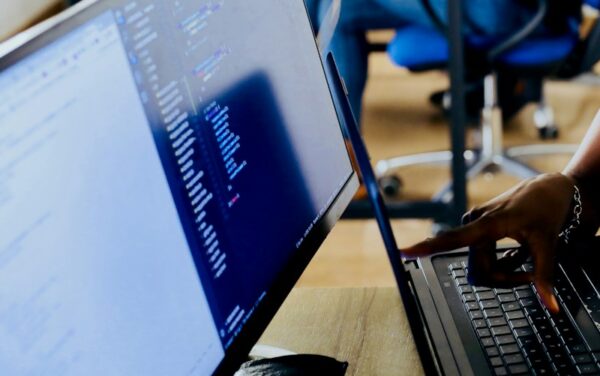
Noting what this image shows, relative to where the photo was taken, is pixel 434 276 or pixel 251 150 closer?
pixel 251 150

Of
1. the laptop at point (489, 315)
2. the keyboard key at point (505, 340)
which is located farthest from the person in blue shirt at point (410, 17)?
the keyboard key at point (505, 340)

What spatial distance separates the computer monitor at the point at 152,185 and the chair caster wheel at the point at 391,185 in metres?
1.76

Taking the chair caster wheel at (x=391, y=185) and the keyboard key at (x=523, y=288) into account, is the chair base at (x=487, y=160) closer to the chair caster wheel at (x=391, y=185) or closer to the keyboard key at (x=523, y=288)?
the chair caster wheel at (x=391, y=185)

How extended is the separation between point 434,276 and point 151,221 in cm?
38

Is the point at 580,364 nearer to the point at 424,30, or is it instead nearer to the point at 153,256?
the point at 153,256

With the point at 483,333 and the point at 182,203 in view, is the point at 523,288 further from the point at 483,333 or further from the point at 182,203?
the point at 182,203

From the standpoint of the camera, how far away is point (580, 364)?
2.41 ft

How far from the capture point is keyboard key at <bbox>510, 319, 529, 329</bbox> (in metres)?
0.80

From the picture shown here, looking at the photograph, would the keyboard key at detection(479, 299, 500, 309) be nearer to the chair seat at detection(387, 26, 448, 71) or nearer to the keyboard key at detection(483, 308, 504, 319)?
the keyboard key at detection(483, 308, 504, 319)

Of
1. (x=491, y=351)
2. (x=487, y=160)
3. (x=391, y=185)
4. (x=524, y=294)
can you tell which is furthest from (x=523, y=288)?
(x=487, y=160)

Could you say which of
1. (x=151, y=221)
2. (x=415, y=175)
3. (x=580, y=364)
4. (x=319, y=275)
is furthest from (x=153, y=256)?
(x=415, y=175)

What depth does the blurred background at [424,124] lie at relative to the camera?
2.26m

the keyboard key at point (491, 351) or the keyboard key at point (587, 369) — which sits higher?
the keyboard key at point (491, 351)

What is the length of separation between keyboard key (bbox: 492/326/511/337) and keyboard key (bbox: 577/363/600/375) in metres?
0.08
